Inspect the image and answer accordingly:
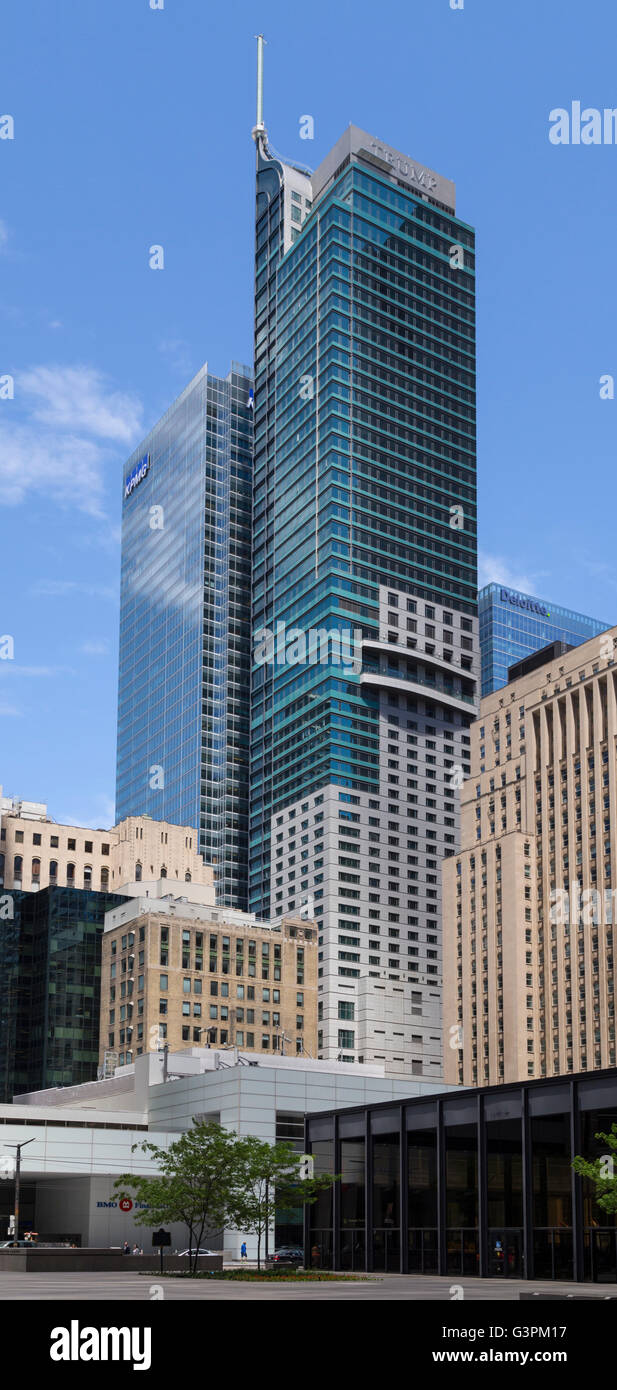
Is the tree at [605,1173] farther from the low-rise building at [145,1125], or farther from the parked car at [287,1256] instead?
the low-rise building at [145,1125]

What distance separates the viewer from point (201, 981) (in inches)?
6299

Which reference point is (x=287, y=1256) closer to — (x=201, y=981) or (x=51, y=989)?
(x=201, y=981)

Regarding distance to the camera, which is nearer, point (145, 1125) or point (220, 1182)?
point (220, 1182)

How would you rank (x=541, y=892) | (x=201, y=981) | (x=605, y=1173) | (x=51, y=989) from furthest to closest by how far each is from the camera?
(x=541, y=892) → (x=51, y=989) → (x=201, y=981) → (x=605, y=1173)

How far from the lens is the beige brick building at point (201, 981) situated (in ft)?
516

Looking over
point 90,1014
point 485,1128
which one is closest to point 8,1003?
point 90,1014

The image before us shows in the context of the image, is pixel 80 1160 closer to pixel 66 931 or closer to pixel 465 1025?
pixel 66 931

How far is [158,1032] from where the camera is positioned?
506 ft

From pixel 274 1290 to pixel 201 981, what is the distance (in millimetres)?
109357

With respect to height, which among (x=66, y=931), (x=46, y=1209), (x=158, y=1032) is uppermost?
(x=66, y=931)

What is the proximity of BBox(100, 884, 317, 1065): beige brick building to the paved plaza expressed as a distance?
92.0 m

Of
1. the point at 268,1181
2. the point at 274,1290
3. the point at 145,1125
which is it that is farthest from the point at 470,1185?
the point at 145,1125
